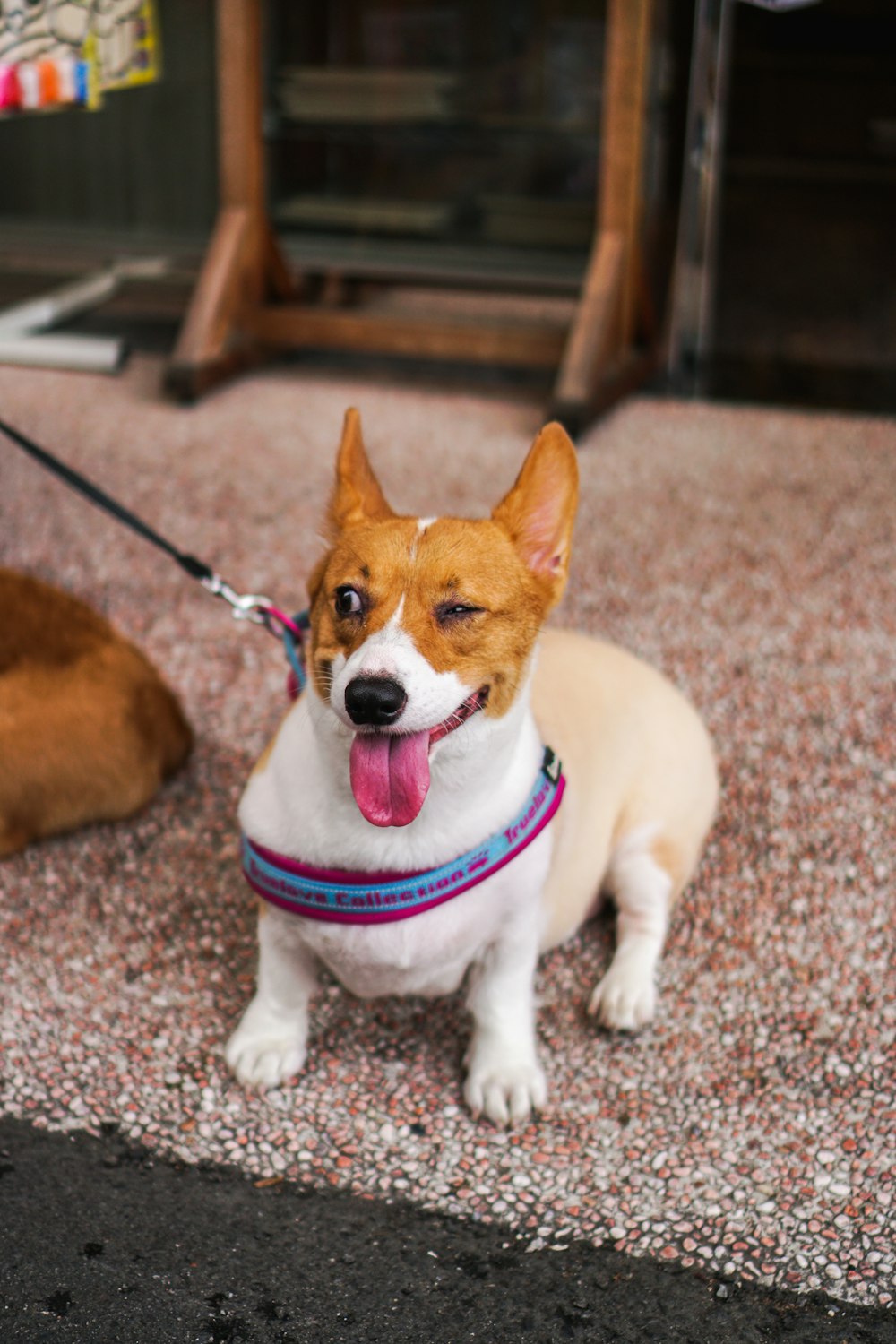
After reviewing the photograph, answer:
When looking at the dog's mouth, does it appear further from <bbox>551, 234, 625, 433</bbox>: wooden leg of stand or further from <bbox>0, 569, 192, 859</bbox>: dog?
<bbox>551, 234, 625, 433</bbox>: wooden leg of stand

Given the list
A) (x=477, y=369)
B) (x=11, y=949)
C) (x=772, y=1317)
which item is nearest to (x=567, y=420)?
(x=477, y=369)

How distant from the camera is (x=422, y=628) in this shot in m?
1.41

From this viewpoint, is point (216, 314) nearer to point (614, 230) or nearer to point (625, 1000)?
point (614, 230)

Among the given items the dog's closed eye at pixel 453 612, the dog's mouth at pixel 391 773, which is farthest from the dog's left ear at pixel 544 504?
the dog's mouth at pixel 391 773

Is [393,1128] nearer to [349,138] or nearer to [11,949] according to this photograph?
[11,949]

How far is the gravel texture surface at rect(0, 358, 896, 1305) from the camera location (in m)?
1.60

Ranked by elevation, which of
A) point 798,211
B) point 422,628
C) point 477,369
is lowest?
point 477,369

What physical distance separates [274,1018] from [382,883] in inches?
12.4

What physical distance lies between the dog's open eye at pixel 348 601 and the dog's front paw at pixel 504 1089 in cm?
61

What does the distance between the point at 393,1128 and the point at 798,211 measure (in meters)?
4.49

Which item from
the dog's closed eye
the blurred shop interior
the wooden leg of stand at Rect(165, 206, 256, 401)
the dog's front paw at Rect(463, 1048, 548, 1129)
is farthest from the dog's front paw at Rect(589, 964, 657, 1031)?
the wooden leg of stand at Rect(165, 206, 256, 401)

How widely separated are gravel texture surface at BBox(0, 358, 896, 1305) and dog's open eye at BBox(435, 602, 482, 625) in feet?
2.10

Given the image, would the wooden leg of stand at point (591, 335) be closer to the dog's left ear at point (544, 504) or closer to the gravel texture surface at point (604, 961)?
the gravel texture surface at point (604, 961)

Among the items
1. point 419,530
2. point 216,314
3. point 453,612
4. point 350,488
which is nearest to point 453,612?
point 453,612
